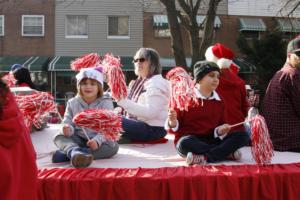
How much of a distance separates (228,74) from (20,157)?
283 cm

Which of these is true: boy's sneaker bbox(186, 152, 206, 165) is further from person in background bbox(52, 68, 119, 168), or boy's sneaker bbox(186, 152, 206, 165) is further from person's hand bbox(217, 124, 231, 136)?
person in background bbox(52, 68, 119, 168)

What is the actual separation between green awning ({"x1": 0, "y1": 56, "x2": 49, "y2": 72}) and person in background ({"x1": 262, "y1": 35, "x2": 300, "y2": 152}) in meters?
16.9

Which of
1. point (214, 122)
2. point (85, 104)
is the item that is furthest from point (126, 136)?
point (214, 122)

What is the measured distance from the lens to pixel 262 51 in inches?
708

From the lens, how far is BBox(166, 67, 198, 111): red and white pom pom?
316cm

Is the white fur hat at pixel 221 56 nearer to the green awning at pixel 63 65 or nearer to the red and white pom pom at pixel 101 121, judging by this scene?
the red and white pom pom at pixel 101 121

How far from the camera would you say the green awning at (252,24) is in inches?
843

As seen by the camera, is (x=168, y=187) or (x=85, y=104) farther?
(x=85, y=104)

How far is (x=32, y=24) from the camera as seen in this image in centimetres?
2127

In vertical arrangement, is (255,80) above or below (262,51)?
below

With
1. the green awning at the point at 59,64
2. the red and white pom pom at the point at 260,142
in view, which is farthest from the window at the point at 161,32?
the red and white pom pom at the point at 260,142

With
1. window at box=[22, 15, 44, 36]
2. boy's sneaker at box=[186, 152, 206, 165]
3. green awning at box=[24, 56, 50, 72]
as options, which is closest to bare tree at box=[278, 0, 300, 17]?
→ green awning at box=[24, 56, 50, 72]

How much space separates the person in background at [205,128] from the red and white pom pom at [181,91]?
0.11 metres

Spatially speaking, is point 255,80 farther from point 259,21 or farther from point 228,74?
point 228,74
